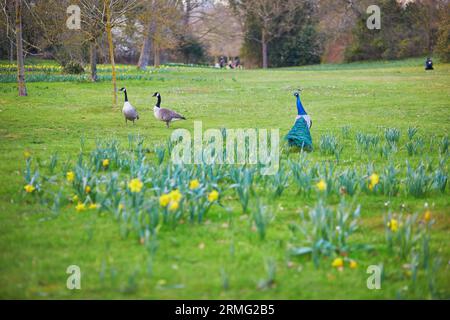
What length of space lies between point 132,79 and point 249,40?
92.3ft

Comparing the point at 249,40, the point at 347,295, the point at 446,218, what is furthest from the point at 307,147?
the point at 249,40

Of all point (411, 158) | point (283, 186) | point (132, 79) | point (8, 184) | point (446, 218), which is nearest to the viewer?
point (446, 218)

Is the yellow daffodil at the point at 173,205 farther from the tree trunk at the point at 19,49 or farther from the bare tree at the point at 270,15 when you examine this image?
the bare tree at the point at 270,15

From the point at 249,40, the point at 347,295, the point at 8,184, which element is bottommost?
the point at 347,295

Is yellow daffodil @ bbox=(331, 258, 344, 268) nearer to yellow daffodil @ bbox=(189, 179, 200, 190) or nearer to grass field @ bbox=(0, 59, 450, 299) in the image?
grass field @ bbox=(0, 59, 450, 299)

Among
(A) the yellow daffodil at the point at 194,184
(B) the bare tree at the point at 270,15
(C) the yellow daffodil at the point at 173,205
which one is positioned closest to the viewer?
(C) the yellow daffodil at the point at 173,205

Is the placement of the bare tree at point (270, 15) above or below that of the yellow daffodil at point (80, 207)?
above

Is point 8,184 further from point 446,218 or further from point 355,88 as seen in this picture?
point 355,88

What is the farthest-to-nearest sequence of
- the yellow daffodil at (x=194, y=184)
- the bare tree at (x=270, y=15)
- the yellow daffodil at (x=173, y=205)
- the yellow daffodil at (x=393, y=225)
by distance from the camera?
the bare tree at (x=270, y=15) → the yellow daffodil at (x=194, y=184) → the yellow daffodil at (x=173, y=205) → the yellow daffodil at (x=393, y=225)

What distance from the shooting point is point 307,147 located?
350 inches

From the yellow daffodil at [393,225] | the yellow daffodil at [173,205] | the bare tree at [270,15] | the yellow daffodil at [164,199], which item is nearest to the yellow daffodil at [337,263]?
the yellow daffodil at [393,225]

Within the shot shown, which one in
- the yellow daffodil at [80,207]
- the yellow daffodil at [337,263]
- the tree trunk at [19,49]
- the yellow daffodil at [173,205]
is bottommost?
the yellow daffodil at [337,263]

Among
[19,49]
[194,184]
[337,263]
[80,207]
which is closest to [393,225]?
[337,263]
